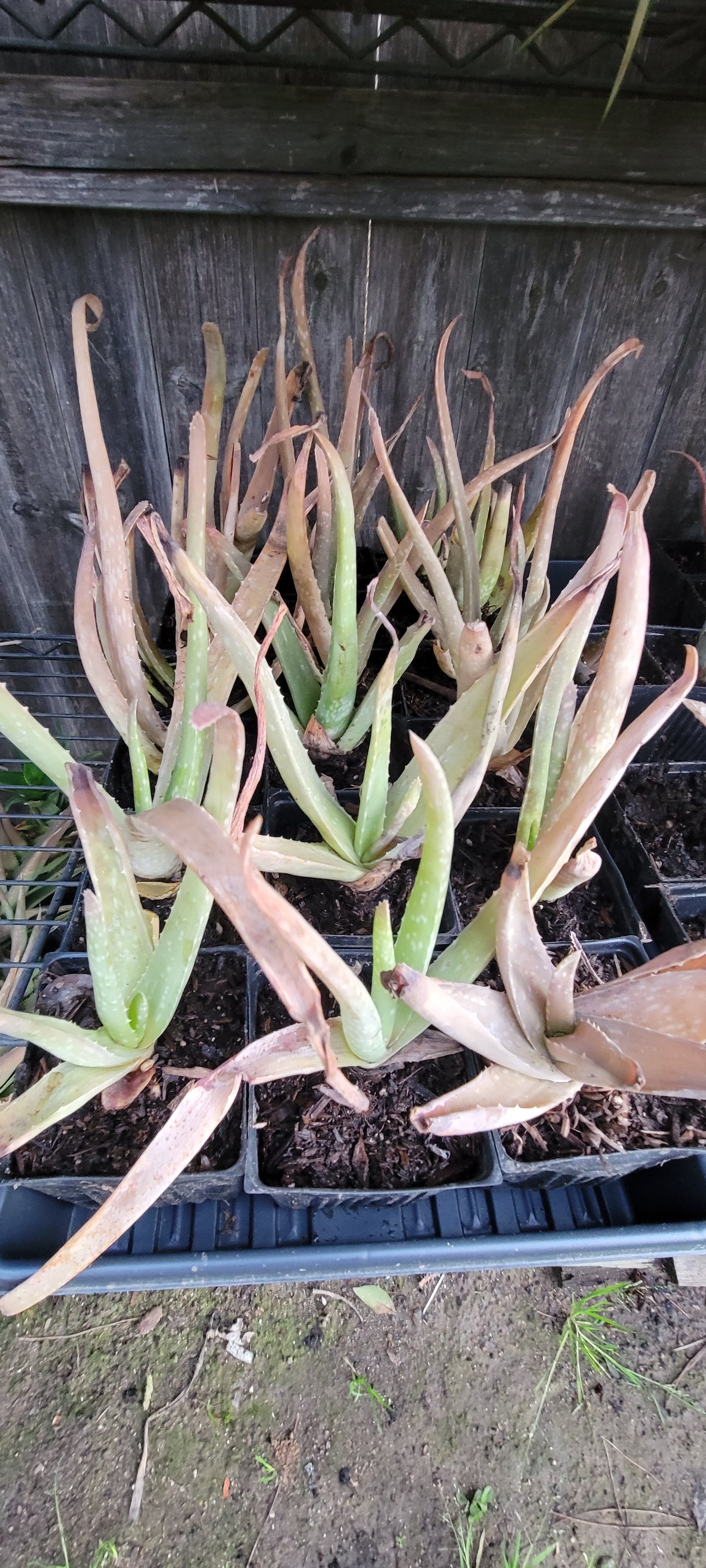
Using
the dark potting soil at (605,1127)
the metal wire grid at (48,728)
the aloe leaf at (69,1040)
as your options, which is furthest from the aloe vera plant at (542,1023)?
the metal wire grid at (48,728)

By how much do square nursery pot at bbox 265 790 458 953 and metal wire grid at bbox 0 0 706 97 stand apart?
0.72 m

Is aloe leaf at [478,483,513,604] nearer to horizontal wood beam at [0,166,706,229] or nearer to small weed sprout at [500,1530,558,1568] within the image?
horizontal wood beam at [0,166,706,229]

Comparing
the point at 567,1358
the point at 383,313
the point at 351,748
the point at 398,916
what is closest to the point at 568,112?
the point at 383,313

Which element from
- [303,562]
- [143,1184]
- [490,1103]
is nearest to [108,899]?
[143,1184]

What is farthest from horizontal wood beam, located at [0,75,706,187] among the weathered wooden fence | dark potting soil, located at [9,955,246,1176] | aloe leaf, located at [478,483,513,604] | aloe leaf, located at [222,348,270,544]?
dark potting soil, located at [9,955,246,1176]

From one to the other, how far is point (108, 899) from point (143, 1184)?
17 cm

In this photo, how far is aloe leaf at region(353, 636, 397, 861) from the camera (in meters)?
0.56

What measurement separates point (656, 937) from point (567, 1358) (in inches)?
17.4

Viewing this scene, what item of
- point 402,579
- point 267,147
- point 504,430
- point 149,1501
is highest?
point 267,147

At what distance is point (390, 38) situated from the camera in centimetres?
78

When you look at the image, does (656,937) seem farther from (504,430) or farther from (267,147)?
(267,147)

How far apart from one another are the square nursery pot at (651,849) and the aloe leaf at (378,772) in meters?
0.32

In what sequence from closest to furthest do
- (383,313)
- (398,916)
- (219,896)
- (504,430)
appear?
(219,896), (398,916), (383,313), (504,430)

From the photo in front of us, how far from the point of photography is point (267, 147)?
2.65 ft
